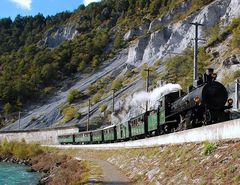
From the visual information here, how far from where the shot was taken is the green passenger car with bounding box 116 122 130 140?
131ft

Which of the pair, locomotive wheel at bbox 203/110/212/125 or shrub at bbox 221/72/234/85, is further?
shrub at bbox 221/72/234/85

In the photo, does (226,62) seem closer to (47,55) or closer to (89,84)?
(89,84)

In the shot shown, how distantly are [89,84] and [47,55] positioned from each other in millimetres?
55828

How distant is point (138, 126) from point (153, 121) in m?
4.59

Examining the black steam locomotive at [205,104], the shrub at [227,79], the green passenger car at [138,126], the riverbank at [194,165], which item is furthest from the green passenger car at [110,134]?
the riverbank at [194,165]

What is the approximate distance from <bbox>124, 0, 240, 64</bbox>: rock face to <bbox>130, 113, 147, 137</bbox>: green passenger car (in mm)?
75793

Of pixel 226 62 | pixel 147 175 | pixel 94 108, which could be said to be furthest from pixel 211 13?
pixel 147 175

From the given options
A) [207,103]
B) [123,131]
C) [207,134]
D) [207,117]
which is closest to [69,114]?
[123,131]

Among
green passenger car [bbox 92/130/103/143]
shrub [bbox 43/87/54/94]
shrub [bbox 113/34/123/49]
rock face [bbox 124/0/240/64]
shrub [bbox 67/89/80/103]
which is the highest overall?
shrub [bbox 113/34/123/49]

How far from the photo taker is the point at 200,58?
86438 mm

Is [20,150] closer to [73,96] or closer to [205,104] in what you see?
[73,96]

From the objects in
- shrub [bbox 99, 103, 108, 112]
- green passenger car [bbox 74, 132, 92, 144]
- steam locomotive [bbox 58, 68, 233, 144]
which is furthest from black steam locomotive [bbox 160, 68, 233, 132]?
shrub [bbox 99, 103, 108, 112]

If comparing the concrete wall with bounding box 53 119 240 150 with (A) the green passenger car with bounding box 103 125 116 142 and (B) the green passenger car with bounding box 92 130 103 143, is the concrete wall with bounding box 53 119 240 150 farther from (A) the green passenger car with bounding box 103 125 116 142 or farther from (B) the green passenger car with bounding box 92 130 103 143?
(B) the green passenger car with bounding box 92 130 103 143

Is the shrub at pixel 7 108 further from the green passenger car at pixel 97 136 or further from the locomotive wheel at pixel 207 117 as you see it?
the locomotive wheel at pixel 207 117
